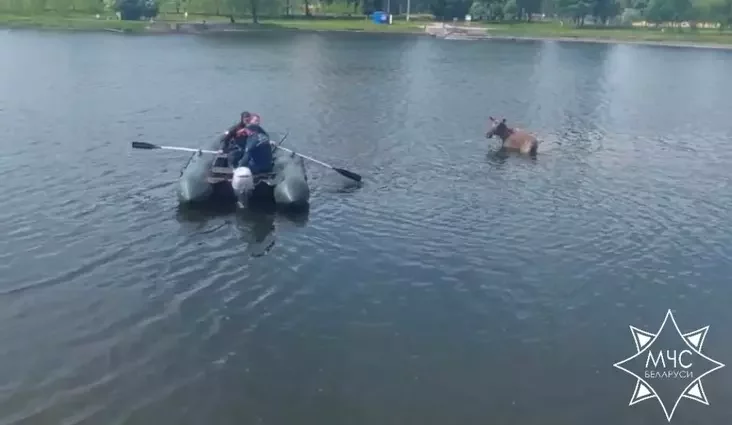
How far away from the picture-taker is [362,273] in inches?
759

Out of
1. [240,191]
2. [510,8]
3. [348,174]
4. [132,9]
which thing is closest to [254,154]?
[240,191]

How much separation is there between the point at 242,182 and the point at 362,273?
5600 mm

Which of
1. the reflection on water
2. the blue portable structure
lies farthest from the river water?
the blue portable structure

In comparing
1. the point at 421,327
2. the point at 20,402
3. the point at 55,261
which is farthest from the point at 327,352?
the point at 55,261

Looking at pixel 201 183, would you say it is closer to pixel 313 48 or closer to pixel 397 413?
pixel 397 413

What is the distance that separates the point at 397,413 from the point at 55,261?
382 inches

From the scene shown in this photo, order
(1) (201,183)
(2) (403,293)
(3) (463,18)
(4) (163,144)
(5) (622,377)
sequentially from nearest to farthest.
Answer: (5) (622,377)
(2) (403,293)
(1) (201,183)
(4) (163,144)
(3) (463,18)

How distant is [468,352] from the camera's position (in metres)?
15.8

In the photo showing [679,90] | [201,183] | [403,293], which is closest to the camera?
[403,293]

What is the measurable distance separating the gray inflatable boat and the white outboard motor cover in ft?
0.13

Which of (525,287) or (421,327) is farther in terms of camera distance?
(525,287)

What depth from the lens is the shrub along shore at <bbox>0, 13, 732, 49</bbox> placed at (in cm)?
9912

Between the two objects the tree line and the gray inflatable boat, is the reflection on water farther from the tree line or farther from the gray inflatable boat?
the tree line

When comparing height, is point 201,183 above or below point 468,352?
above
